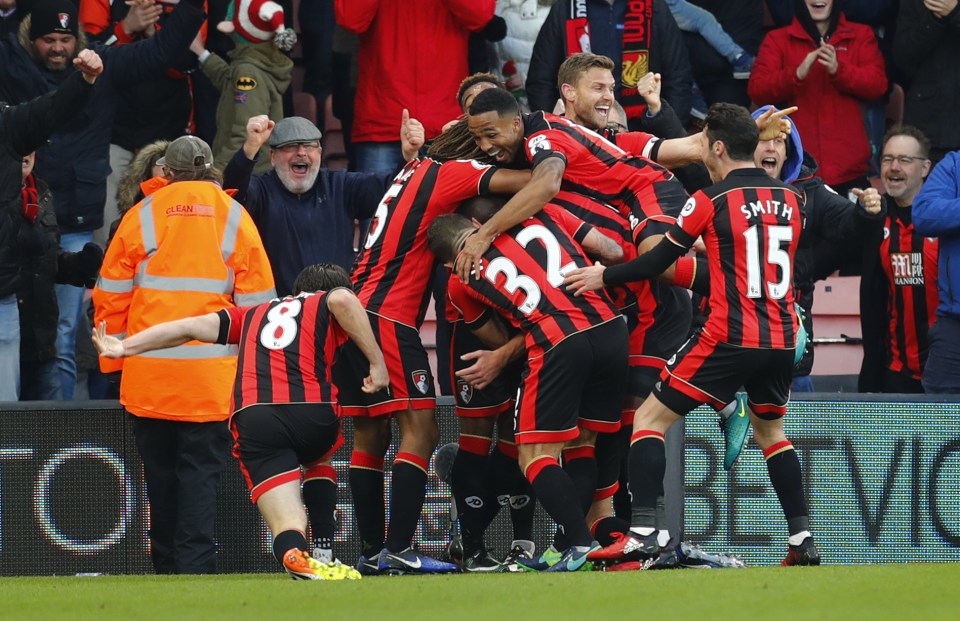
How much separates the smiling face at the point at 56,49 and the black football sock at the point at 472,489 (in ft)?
14.4

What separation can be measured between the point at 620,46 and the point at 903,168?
2.19m


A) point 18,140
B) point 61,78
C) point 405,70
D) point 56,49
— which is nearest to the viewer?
point 18,140

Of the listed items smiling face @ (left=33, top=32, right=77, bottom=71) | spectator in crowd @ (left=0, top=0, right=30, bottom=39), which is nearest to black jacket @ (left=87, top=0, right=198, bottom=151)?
spectator in crowd @ (left=0, top=0, right=30, bottom=39)

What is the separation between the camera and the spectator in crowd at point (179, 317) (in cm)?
912

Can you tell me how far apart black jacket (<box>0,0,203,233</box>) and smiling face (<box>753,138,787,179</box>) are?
385 cm

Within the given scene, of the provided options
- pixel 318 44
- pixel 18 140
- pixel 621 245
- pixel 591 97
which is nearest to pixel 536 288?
pixel 621 245

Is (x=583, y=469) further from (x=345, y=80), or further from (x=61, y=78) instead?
(x=61, y=78)

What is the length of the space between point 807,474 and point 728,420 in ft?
3.51

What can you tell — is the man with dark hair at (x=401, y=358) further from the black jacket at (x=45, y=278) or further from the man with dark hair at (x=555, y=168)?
the black jacket at (x=45, y=278)

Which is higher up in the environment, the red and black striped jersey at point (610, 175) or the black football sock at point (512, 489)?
the red and black striped jersey at point (610, 175)

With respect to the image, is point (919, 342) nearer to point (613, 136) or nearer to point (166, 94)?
point (613, 136)

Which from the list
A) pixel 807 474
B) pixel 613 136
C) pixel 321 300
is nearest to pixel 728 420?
pixel 807 474

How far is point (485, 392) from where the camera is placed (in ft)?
26.8

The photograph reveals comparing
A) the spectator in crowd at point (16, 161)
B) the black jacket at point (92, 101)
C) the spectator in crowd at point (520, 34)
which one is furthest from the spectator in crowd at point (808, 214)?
the spectator in crowd at point (16, 161)
